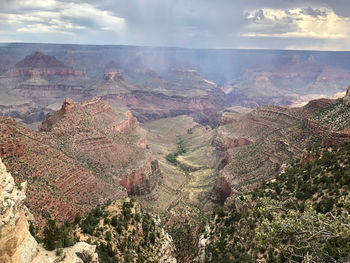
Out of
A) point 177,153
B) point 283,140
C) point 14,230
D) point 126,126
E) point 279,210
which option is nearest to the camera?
point 14,230

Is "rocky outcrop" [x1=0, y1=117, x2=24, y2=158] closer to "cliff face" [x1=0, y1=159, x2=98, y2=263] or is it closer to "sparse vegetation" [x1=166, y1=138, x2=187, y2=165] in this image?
"cliff face" [x1=0, y1=159, x2=98, y2=263]

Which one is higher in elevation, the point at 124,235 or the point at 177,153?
the point at 124,235

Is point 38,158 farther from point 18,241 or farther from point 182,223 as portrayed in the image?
point 18,241

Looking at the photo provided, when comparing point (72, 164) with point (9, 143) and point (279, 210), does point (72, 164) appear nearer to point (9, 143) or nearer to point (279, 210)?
point (9, 143)

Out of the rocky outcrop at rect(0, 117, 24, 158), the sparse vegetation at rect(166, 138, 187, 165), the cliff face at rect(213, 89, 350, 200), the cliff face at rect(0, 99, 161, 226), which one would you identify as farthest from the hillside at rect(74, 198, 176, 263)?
the sparse vegetation at rect(166, 138, 187, 165)

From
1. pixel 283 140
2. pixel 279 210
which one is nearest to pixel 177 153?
pixel 283 140

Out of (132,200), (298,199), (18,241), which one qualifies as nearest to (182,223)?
(132,200)

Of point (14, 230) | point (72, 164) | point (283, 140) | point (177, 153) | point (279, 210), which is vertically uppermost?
point (14, 230)

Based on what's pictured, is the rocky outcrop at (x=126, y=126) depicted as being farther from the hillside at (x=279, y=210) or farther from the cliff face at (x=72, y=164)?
the hillside at (x=279, y=210)
